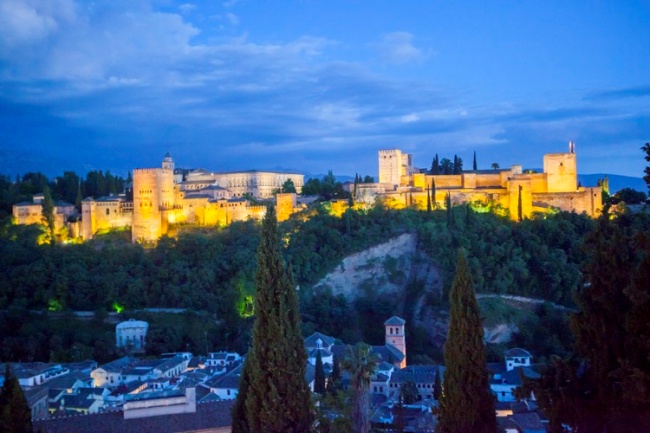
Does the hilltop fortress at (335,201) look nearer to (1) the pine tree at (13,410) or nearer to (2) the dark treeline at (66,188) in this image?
(2) the dark treeline at (66,188)

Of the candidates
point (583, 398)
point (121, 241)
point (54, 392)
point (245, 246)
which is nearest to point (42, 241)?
point (121, 241)

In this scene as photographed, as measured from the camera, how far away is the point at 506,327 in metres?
38.5

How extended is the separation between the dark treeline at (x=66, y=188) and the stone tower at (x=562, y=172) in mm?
34000

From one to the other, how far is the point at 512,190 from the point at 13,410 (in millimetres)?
39691

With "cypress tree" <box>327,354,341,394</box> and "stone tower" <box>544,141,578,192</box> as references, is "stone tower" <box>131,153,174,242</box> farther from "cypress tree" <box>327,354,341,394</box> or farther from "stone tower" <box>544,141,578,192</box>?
"stone tower" <box>544,141,578,192</box>

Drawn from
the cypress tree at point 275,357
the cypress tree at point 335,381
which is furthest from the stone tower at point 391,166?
the cypress tree at point 275,357

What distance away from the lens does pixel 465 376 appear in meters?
11.4

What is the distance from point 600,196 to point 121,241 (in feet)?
109

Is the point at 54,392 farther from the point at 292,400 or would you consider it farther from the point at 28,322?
the point at 292,400

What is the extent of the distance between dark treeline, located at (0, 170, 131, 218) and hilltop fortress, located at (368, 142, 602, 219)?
69.1 feet

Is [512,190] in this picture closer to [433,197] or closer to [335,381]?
[433,197]

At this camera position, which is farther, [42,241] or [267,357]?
[42,241]

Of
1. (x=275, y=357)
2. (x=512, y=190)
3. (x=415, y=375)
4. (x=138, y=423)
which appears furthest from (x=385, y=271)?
(x=275, y=357)

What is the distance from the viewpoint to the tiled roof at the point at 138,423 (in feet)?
61.0
